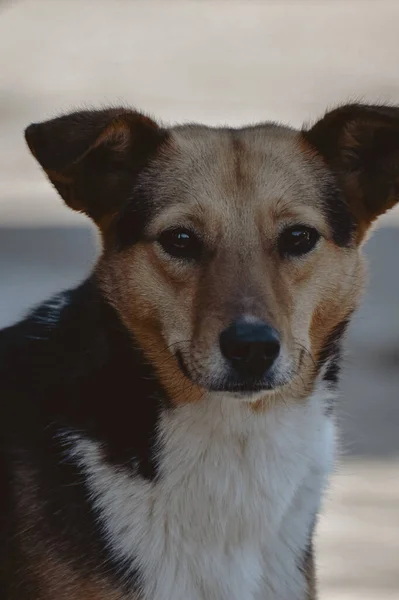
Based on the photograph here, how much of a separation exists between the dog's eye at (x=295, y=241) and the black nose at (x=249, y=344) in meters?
0.28

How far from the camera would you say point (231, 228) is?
323 cm

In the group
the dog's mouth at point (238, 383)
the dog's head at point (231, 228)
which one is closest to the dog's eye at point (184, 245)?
the dog's head at point (231, 228)

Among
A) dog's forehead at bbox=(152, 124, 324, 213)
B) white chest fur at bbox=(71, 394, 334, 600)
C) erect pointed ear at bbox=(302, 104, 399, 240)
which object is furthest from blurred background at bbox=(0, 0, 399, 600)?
dog's forehead at bbox=(152, 124, 324, 213)

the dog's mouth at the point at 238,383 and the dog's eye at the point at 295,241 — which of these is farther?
the dog's eye at the point at 295,241

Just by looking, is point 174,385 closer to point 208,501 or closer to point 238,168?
point 208,501

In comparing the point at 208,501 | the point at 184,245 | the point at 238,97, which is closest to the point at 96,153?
the point at 184,245

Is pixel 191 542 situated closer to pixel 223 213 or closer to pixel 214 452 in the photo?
pixel 214 452

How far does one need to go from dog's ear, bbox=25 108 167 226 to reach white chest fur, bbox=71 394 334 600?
0.57 meters

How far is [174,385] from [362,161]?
776 millimetres

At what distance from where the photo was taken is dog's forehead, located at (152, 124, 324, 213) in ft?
Result: 10.8

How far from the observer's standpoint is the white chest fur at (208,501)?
327 centimetres

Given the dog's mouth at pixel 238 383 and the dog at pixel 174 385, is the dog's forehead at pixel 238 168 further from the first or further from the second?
the dog's mouth at pixel 238 383

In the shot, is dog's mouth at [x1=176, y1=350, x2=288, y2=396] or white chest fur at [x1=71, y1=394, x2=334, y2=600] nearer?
dog's mouth at [x1=176, y1=350, x2=288, y2=396]

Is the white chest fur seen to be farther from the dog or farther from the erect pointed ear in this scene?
the erect pointed ear
